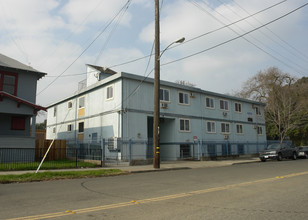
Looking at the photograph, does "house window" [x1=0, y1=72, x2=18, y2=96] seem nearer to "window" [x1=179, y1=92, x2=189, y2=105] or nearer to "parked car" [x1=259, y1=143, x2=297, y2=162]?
"window" [x1=179, y1=92, x2=189, y2=105]

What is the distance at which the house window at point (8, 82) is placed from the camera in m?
21.6

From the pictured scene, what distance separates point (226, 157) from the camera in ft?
91.5

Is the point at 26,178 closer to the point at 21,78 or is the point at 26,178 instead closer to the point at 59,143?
the point at 59,143

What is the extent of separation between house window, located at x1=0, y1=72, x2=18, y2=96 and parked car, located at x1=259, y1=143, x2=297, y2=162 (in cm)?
2234

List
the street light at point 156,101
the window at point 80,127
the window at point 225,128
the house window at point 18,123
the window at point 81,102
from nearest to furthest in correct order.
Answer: the street light at point 156,101, the house window at point 18,123, the window at point 80,127, the window at point 81,102, the window at point 225,128

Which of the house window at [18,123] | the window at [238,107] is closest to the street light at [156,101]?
the house window at [18,123]

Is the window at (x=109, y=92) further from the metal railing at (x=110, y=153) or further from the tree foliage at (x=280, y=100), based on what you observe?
the tree foliage at (x=280, y=100)

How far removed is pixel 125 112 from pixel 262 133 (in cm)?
2252

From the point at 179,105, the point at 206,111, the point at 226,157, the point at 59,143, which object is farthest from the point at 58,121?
the point at 226,157

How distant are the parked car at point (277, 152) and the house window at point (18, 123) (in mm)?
21088

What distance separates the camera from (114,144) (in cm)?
2094

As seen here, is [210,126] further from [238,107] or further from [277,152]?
[277,152]

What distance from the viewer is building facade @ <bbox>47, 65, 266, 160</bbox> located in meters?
22.1

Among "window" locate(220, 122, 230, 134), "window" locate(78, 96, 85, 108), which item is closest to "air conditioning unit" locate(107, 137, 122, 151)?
"window" locate(78, 96, 85, 108)
